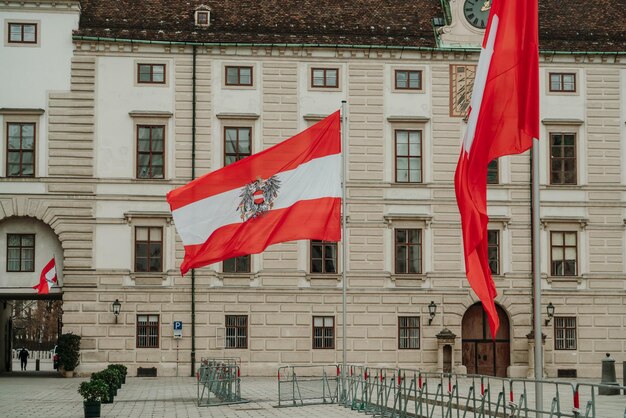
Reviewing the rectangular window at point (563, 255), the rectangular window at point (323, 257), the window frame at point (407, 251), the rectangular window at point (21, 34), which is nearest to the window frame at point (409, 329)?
the window frame at point (407, 251)

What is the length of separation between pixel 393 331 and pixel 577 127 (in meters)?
12.1

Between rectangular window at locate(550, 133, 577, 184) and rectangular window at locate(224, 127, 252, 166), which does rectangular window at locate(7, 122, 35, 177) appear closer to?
rectangular window at locate(224, 127, 252, 166)

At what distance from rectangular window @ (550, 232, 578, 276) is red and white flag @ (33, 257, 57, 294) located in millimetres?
21108

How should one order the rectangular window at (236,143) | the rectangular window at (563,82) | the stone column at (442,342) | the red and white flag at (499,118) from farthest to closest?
the rectangular window at (563,82) → the rectangular window at (236,143) → the stone column at (442,342) → the red and white flag at (499,118)

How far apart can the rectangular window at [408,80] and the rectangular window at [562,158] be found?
626 cm

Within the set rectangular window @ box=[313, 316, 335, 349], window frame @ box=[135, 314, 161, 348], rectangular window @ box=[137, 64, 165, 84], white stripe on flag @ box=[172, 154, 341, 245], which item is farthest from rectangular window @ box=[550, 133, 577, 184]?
white stripe on flag @ box=[172, 154, 341, 245]

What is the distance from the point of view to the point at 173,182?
169 ft

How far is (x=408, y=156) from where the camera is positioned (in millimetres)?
52750

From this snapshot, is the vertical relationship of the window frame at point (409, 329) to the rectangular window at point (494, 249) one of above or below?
below

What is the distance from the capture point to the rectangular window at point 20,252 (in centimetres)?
5075

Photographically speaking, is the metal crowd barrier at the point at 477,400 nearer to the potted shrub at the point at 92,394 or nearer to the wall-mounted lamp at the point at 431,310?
the potted shrub at the point at 92,394

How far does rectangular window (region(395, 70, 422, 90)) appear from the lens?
53.0 m

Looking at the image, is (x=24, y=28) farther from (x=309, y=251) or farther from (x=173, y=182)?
(x=309, y=251)

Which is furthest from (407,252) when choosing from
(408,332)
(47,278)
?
(47,278)
